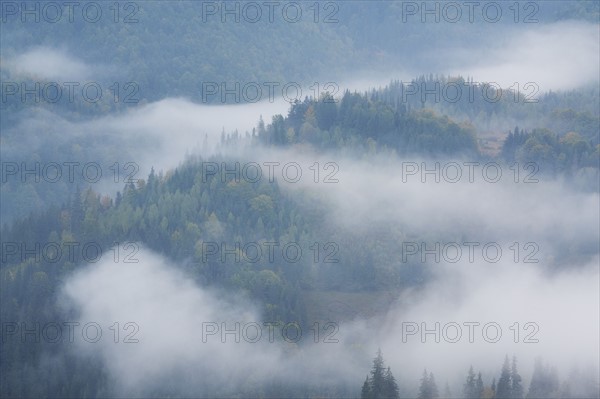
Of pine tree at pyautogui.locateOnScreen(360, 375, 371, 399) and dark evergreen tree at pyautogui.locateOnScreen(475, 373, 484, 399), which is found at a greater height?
dark evergreen tree at pyautogui.locateOnScreen(475, 373, 484, 399)

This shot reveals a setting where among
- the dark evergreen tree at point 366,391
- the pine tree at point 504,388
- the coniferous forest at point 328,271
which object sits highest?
the coniferous forest at point 328,271

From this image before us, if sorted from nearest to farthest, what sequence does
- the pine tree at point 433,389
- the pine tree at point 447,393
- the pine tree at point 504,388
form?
1. the pine tree at point 433,389
2. the pine tree at point 504,388
3. the pine tree at point 447,393

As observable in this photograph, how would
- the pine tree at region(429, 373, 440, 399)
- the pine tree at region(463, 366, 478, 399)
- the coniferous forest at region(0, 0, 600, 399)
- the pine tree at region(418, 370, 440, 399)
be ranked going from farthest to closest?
the coniferous forest at region(0, 0, 600, 399)
the pine tree at region(463, 366, 478, 399)
the pine tree at region(429, 373, 440, 399)
the pine tree at region(418, 370, 440, 399)

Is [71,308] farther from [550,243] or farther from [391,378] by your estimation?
[550,243]

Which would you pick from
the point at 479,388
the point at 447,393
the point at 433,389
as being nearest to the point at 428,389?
the point at 433,389

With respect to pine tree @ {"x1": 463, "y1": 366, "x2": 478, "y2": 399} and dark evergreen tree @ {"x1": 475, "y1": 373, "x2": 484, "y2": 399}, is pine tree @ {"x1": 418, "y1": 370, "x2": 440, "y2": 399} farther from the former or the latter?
dark evergreen tree @ {"x1": 475, "y1": 373, "x2": 484, "y2": 399}

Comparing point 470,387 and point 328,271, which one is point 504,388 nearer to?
point 470,387

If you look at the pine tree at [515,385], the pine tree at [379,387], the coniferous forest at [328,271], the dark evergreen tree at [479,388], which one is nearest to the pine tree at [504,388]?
the coniferous forest at [328,271]

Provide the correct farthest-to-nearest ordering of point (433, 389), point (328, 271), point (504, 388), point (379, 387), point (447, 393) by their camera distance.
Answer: point (328, 271)
point (447, 393)
point (504, 388)
point (433, 389)
point (379, 387)

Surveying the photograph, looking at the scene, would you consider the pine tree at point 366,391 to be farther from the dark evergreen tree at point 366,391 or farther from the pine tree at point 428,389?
the pine tree at point 428,389

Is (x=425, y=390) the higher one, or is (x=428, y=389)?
(x=428, y=389)

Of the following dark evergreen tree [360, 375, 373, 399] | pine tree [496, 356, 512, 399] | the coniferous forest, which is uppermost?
the coniferous forest

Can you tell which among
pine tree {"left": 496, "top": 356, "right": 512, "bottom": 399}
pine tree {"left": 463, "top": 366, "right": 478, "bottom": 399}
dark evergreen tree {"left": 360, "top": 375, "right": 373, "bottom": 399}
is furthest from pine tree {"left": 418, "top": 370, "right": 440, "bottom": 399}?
pine tree {"left": 496, "top": 356, "right": 512, "bottom": 399}
